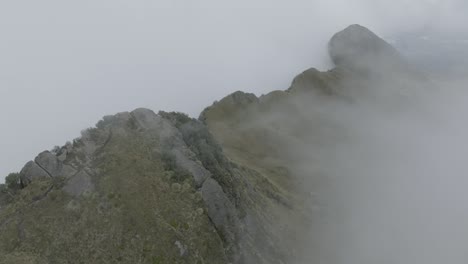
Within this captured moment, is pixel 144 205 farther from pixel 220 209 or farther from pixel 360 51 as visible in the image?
pixel 360 51

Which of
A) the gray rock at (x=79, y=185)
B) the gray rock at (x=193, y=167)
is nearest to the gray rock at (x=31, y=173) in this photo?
the gray rock at (x=79, y=185)

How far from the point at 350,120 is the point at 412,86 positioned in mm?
47955

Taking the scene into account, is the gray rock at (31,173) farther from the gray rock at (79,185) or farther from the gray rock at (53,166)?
the gray rock at (79,185)

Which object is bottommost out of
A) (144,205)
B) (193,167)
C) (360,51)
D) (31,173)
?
(144,205)

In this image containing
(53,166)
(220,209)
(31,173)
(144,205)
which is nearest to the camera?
(144,205)

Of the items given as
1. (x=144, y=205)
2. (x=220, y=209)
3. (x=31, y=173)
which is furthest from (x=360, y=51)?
(x=31, y=173)

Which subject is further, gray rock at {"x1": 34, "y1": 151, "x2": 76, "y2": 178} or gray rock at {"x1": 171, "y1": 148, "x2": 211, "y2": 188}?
gray rock at {"x1": 171, "y1": 148, "x2": 211, "y2": 188}

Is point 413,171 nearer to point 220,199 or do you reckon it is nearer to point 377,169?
point 377,169

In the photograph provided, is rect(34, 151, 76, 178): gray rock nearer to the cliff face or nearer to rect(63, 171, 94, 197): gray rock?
the cliff face

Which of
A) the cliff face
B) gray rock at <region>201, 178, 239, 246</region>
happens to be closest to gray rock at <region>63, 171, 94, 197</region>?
the cliff face

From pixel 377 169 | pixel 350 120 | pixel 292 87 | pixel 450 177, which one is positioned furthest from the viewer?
pixel 292 87

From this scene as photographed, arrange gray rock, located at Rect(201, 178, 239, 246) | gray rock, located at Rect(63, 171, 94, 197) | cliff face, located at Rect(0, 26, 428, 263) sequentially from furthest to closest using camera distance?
gray rock, located at Rect(201, 178, 239, 246)
gray rock, located at Rect(63, 171, 94, 197)
cliff face, located at Rect(0, 26, 428, 263)

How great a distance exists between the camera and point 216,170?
1764 inches

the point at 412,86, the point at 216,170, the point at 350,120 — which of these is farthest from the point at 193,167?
the point at 412,86
